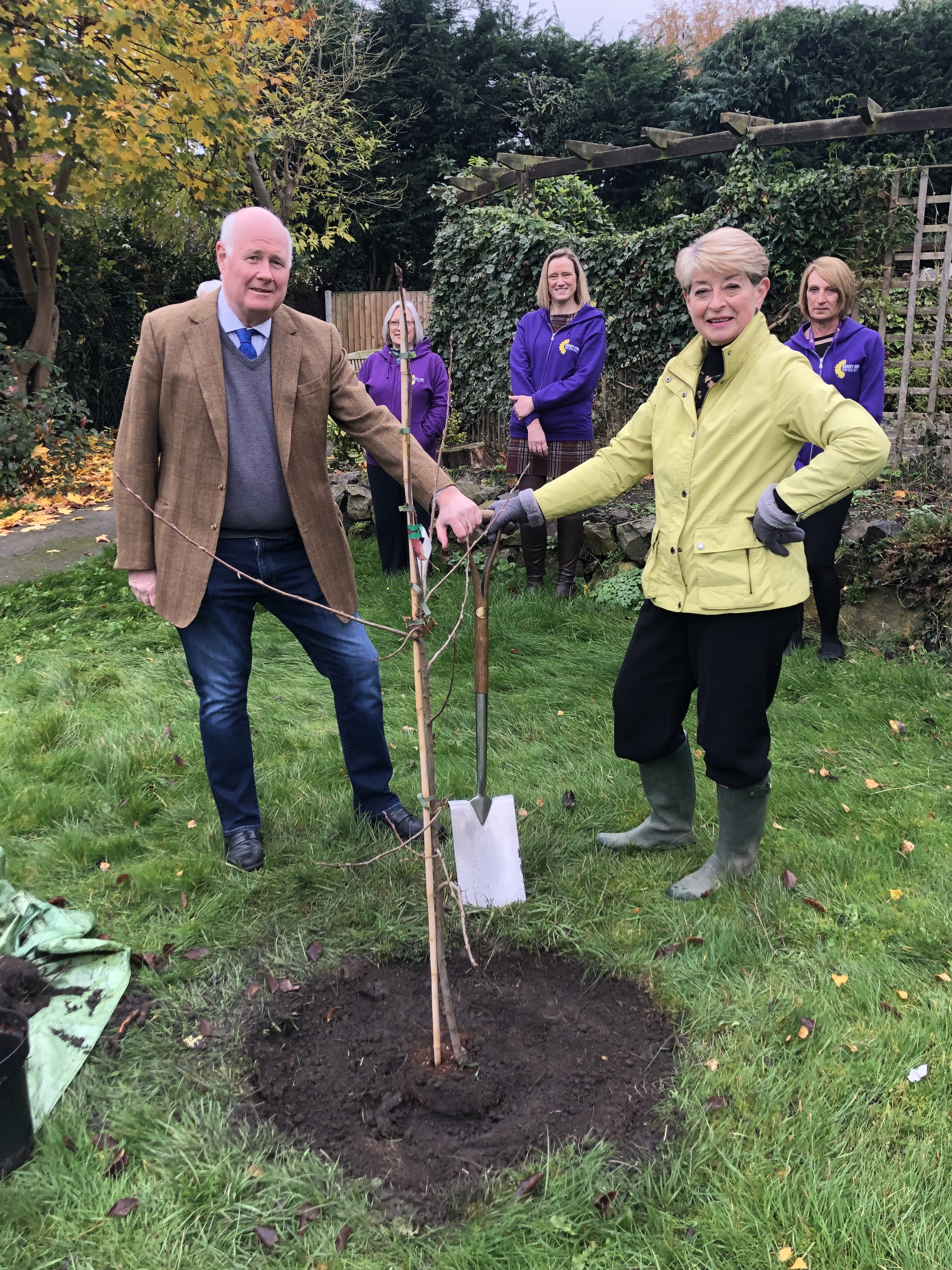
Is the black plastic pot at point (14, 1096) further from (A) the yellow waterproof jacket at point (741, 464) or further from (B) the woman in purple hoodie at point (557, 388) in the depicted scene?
(B) the woman in purple hoodie at point (557, 388)

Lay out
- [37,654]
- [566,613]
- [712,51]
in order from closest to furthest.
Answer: [37,654]
[566,613]
[712,51]

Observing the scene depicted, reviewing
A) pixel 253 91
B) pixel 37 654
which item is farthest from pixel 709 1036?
pixel 253 91

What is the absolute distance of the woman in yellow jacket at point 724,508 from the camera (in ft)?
8.32

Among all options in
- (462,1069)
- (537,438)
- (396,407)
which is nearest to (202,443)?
(462,1069)

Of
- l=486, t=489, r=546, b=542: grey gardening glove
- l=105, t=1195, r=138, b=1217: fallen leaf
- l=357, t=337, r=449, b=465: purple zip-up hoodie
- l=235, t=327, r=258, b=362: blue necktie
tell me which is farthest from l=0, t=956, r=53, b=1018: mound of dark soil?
l=357, t=337, r=449, b=465: purple zip-up hoodie

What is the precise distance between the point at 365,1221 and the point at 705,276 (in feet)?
8.23

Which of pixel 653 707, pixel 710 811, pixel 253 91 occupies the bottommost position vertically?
pixel 710 811

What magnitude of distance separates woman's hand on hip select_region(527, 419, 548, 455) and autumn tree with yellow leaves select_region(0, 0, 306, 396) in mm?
5637

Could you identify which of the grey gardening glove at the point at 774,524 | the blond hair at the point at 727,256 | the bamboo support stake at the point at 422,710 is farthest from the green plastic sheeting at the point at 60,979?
the blond hair at the point at 727,256

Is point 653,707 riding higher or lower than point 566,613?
higher

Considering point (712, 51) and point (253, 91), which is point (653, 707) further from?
point (712, 51)

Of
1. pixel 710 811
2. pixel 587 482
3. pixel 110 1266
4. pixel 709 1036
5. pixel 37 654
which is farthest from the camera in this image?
pixel 37 654

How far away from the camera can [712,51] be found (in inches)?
791

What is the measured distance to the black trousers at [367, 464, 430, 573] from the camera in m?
6.71
